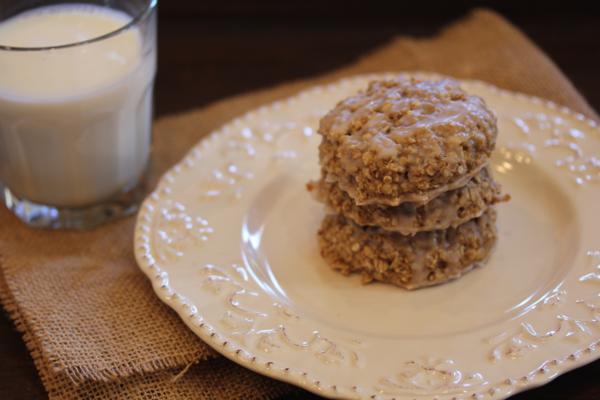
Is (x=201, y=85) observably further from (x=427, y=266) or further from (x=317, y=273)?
(x=427, y=266)

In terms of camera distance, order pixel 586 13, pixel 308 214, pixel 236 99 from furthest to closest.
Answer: pixel 586 13 < pixel 236 99 < pixel 308 214

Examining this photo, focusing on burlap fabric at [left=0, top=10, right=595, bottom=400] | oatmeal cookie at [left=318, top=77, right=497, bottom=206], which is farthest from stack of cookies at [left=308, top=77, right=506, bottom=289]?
burlap fabric at [left=0, top=10, right=595, bottom=400]

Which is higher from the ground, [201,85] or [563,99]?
[563,99]

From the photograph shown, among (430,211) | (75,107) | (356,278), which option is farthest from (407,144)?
(75,107)

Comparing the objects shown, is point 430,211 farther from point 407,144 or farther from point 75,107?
point 75,107

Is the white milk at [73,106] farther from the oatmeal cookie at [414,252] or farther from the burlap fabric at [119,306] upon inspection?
the oatmeal cookie at [414,252]

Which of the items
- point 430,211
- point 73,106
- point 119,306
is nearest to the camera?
point 430,211

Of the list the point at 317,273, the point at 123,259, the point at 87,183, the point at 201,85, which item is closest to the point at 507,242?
the point at 317,273
